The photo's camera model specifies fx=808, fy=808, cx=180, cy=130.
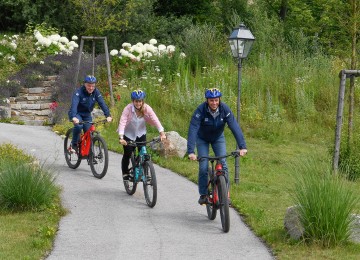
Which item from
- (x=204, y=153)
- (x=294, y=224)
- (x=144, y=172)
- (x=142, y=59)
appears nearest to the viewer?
(x=294, y=224)

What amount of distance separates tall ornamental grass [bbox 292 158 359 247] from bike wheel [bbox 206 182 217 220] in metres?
1.49

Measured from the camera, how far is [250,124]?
20594 mm

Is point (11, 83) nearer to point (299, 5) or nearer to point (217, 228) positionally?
point (217, 228)

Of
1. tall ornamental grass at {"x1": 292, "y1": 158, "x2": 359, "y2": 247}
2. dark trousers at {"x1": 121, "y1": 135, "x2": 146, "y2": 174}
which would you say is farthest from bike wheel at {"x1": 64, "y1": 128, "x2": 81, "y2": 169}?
tall ornamental grass at {"x1": 292, "y1": 158, "x2": 359, "y2": 247}

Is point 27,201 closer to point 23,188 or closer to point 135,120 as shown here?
point 23,188

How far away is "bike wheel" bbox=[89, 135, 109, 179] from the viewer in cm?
1422

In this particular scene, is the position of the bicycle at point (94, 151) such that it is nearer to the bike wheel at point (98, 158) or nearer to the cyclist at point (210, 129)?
the bike wheel at point (98, 158)

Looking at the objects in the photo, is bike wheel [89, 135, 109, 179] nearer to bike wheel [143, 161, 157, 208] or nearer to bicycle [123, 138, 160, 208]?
bicycle [123, 138, 160, 208]

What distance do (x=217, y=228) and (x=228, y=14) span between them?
26.7 meters

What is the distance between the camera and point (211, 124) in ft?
37.0

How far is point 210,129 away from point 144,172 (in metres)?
1.55

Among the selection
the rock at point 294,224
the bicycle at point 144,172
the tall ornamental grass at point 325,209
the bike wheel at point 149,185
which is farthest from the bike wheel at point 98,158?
the tall ornamental grass at point 325,209

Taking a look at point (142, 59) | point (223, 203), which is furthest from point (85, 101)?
point (142, 59)

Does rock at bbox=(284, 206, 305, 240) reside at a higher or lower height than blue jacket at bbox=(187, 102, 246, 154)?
lower
